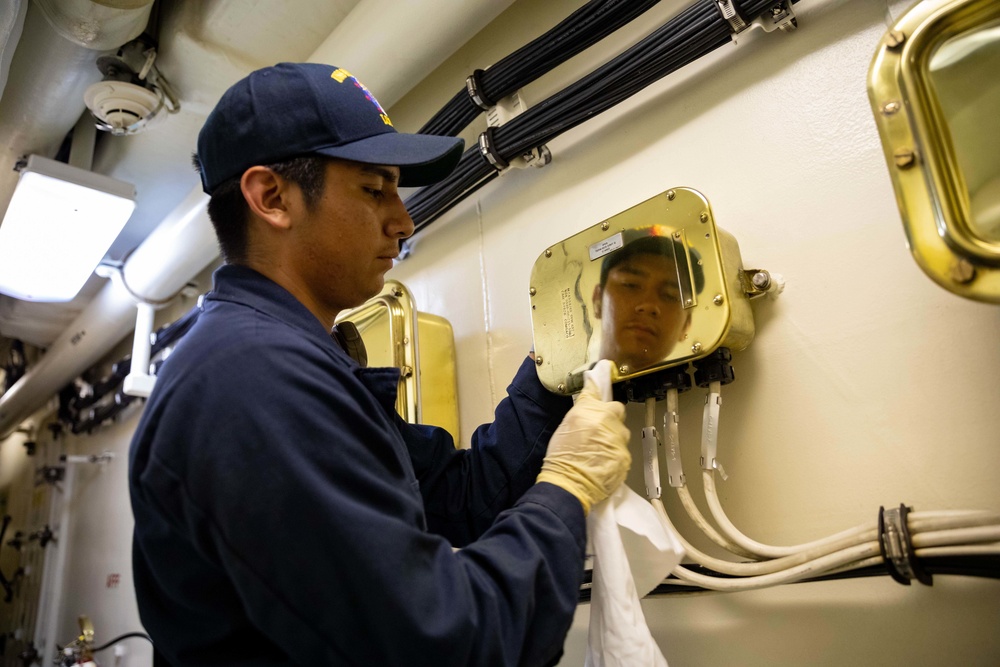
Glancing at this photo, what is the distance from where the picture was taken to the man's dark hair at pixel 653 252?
911 mm

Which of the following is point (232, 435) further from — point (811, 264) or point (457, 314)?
point (457, 314)

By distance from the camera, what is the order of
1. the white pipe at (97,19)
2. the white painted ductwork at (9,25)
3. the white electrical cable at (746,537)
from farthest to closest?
1. the white pipe at (97,19)
2. the white painted ductwork at (9,25)
3. the white electrical cable at (746,537)

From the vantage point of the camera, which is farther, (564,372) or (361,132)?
(564,372)

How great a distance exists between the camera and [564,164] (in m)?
1.31

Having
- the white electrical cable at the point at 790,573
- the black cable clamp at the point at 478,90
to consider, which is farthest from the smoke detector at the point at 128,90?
the white electrical cable at the point at 790,573

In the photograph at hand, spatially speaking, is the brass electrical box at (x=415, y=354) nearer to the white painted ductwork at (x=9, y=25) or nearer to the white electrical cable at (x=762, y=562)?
the white electrical cable at (x=762, y=562)

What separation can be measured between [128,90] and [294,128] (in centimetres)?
116

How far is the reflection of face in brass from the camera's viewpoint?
0.93 m

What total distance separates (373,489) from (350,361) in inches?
8.8

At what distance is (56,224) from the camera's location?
Answer: 1.92 m

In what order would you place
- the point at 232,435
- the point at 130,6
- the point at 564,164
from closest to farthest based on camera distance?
the point at 232,435 < the point at 564,164 < the point at 130,6

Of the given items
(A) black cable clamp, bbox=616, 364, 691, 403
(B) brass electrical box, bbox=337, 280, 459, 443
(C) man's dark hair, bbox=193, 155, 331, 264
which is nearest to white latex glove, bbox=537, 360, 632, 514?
(A) black cable clamp, bbox=616, 364, 691, 403

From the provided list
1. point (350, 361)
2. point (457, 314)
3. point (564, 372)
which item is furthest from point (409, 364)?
point (350, 361)

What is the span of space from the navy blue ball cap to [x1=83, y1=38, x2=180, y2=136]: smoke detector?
1.03m
